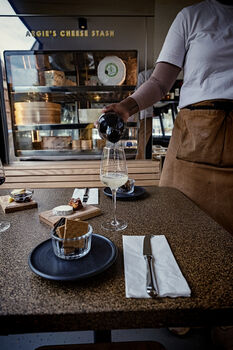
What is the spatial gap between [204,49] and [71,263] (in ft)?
3.50

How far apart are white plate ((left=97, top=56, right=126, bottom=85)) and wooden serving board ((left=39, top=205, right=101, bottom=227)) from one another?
1608 millimetres

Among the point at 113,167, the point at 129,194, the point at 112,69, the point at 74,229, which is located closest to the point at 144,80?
the point at 112,69

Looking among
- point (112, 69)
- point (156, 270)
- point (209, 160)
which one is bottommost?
point (156, 270)

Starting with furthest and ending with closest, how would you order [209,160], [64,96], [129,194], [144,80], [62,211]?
[64,96]
[144,80]
[209,160]
[129,194]
[62,211]

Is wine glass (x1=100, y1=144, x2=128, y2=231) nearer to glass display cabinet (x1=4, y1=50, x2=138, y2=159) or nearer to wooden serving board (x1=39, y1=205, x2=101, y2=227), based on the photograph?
wooden serving board (x1=39, y1=205, x2=101, y2=227)

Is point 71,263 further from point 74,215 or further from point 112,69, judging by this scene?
point 112,69

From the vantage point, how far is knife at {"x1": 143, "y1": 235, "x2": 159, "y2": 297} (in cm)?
40

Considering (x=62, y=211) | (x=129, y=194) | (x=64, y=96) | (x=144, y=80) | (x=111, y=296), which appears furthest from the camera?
(x=64, y=96)

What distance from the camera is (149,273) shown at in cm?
44

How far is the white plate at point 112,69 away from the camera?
2043mm

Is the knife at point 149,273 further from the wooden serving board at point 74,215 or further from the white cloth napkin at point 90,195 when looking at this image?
the white cloth napkin at point 90,195

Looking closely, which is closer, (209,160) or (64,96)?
(209,160)

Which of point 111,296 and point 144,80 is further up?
point 144,80

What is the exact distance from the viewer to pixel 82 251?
0.49 meters
